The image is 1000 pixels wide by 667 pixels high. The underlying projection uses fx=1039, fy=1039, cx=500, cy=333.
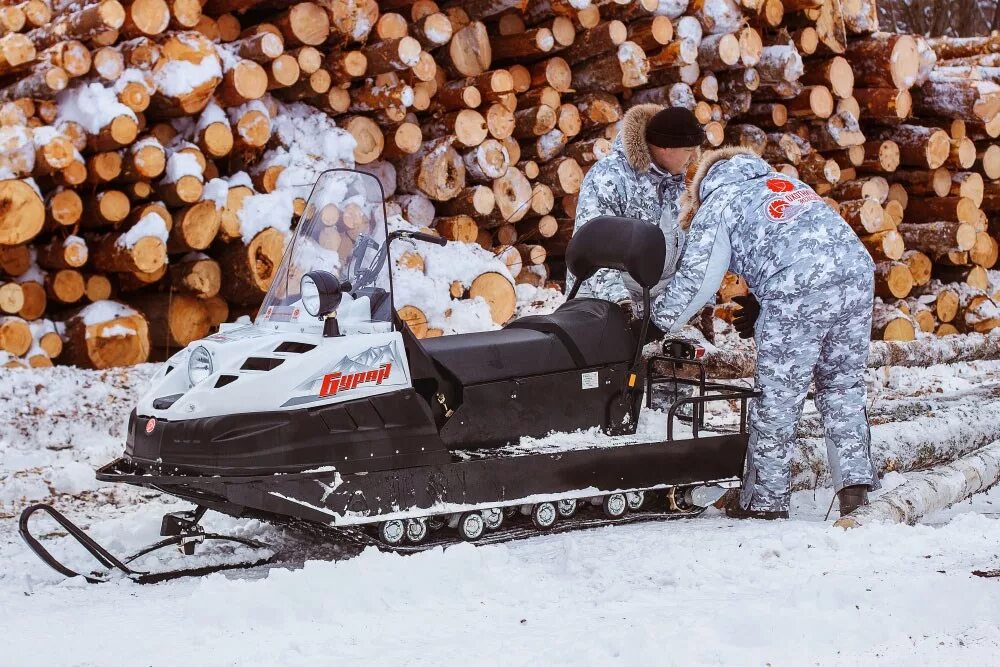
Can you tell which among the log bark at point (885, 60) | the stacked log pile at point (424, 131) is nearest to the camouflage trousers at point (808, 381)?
the stacked log pile at point (424, 131)

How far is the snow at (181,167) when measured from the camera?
6.62 meters

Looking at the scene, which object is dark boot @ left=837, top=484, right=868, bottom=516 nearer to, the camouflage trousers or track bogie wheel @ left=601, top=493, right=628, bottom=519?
the camouflage trousers

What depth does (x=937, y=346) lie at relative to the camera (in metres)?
8.41

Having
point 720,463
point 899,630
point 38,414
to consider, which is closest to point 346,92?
point 38,414

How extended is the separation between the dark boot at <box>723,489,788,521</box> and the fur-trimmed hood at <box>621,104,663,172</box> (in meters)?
1.78

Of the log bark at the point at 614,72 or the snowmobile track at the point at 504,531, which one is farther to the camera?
the log bark at the point at 614,72

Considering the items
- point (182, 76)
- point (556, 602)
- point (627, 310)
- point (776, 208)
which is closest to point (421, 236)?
point (627, 310)

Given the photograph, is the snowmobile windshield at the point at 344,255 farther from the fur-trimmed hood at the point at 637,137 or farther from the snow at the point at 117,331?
the snow at the point at 117,331

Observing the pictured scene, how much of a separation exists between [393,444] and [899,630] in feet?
6.22

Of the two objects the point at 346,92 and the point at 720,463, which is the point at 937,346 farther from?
the point at 346,92

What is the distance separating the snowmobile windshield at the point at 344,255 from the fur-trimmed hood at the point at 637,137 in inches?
70.5

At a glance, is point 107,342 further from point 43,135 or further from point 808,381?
point 808,381

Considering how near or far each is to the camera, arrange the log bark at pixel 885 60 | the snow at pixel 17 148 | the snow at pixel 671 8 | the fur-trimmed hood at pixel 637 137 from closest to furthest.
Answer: the fur-trimmed hood at pixel 637 137
the snow at pixel 17 148
the snow at pixel 671 8
the log bark at pixel 885 60

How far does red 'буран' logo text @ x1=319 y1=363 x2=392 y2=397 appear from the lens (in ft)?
12.4
